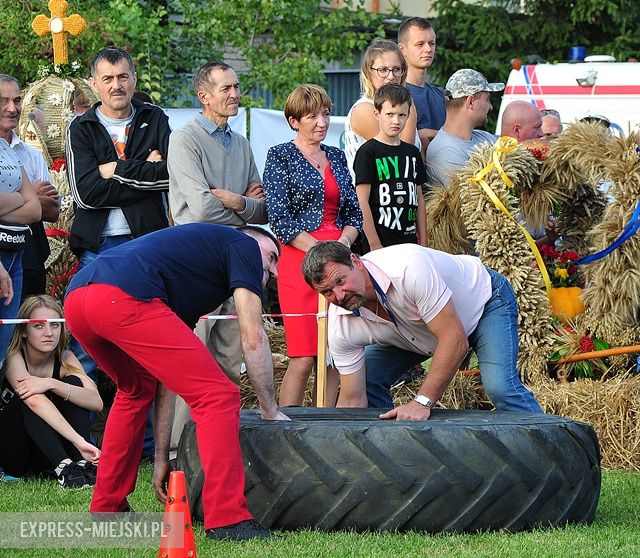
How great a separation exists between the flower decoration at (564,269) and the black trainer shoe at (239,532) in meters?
3.32

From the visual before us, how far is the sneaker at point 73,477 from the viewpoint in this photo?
21.0 ft

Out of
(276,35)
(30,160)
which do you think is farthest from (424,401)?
(276,35)

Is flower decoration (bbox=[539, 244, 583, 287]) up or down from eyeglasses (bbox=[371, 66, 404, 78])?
down

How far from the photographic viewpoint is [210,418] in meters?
4.90

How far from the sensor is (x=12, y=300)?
689 cm

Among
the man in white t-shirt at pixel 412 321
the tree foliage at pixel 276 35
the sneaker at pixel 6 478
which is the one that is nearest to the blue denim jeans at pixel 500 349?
the man in white t-shirt at pixel 412 321

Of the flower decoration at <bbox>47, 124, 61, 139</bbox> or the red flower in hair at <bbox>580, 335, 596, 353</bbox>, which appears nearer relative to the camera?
the red flower in hair at <bbox>580, 335, 596, 353</bbox>

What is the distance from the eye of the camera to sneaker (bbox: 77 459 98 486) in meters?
6.45

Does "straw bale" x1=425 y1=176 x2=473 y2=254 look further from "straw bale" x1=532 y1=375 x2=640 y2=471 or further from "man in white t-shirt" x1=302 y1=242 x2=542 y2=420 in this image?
"man in white t-shirt" x1=302 y1=242 x2=542 y2=420

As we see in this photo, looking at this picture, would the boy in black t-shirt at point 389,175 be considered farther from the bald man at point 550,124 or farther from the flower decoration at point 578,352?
the bald man at point 550,124

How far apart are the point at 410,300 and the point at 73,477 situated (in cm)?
220

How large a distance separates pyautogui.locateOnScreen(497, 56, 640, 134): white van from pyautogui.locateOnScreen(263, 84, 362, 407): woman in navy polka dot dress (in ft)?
19.9

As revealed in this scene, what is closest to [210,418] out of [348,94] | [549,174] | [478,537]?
[478,537]

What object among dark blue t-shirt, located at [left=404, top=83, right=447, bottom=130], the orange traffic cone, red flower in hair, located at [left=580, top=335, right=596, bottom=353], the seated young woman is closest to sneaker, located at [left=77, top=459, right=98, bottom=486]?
the seated young woman
